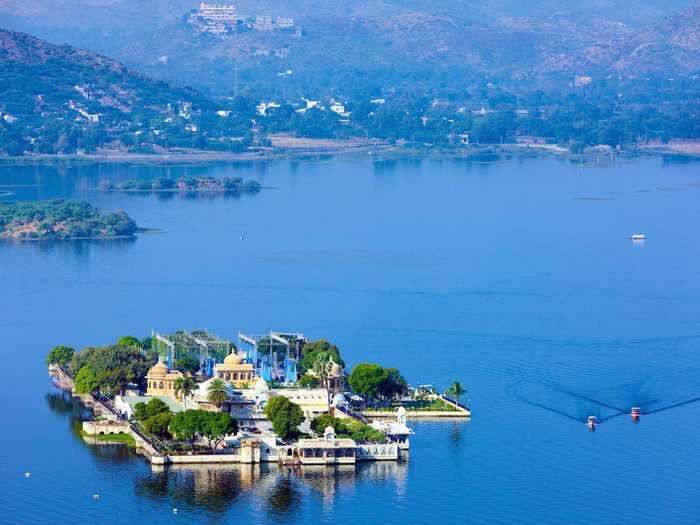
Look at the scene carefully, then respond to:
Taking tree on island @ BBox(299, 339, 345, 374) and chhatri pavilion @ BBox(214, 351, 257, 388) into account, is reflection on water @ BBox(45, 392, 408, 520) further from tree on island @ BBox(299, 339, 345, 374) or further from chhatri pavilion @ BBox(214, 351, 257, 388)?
tree on island @ BBox(299, 339, 345, 374)

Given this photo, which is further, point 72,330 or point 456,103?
point 456,103

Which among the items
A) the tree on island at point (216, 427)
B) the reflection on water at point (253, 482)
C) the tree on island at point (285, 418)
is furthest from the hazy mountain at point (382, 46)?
the reflection on water at point (253, 482)

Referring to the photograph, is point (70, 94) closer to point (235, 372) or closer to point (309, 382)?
point (309, 382)

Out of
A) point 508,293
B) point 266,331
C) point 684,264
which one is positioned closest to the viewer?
point 266,331

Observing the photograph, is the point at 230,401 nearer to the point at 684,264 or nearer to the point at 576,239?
the point at 684,264

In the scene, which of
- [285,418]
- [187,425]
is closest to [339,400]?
[285,418]

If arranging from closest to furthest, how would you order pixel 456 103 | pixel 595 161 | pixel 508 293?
pixel 508 293 → pixel 595 161 → pixel 456 103

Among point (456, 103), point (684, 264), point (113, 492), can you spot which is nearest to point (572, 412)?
point (113, 492)
